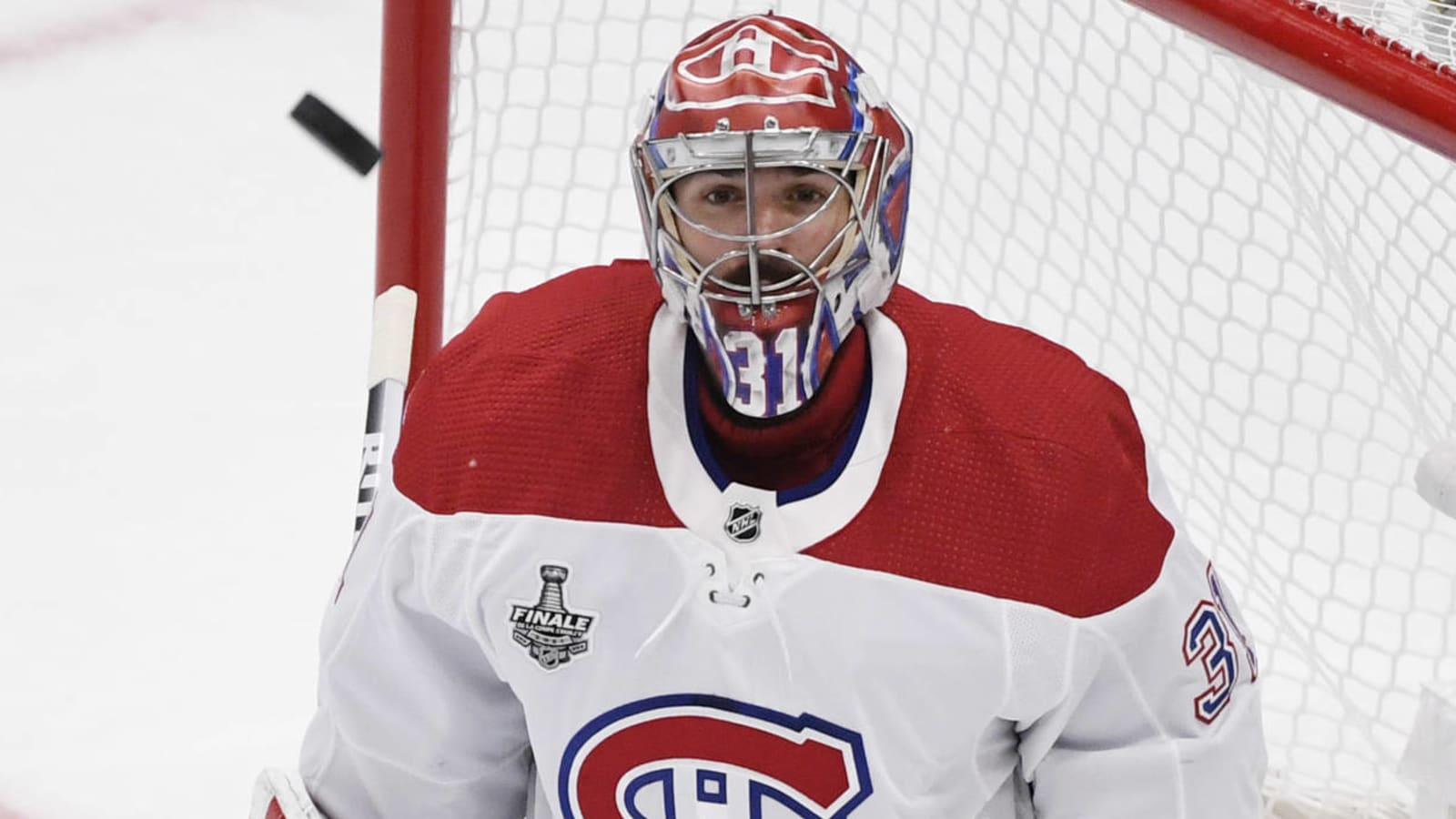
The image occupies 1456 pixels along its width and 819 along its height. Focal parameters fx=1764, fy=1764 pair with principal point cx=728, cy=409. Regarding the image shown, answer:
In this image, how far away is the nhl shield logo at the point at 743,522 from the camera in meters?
1.32

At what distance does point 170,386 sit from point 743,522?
7.19ft

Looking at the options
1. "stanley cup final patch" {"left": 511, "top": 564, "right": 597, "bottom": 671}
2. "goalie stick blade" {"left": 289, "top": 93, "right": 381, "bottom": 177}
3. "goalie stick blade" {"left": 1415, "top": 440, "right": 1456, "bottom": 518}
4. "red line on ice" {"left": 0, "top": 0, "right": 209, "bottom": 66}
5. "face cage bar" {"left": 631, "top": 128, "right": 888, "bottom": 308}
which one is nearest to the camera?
"face cage bar" {"left": 631, "top": 128, "right": 888, "bottom": 308}

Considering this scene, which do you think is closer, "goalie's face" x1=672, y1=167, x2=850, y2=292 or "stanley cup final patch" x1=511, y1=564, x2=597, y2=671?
"goalie's face" x1=672, y1=167, x2=850, y2=292

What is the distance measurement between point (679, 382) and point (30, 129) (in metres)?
3.12

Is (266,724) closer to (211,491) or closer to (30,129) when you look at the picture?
(211,491)

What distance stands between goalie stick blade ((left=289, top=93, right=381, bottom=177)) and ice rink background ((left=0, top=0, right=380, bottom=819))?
0.97 metres

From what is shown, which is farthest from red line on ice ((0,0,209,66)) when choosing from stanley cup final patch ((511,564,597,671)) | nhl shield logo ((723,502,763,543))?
nhl shield logo ((723,502,763,543))

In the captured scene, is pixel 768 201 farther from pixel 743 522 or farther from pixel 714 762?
pixel 714 762

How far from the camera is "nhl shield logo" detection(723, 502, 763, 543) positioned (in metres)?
1.32

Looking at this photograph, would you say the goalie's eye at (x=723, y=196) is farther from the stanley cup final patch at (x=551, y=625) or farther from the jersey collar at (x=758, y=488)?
the stanley cup final patch at (x=551, y=625)

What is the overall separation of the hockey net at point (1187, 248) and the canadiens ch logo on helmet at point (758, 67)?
2.16 feet

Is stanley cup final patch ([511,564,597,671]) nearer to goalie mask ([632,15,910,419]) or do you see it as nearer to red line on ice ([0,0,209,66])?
goalie mask ([632,15,910,419])

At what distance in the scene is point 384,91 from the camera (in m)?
1.85

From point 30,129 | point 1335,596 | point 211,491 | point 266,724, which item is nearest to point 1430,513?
point 1335,596
